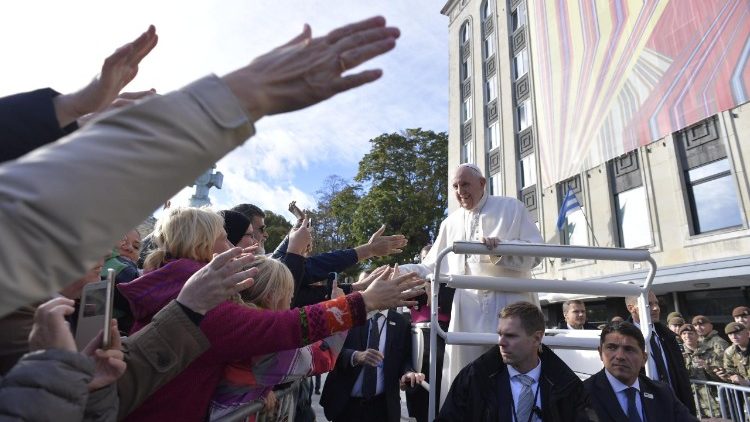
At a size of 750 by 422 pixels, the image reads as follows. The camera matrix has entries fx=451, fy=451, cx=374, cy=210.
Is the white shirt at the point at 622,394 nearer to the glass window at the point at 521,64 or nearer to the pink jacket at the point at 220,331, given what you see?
the pink jacket at the point at 220,331

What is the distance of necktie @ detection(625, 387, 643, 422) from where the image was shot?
112 inches

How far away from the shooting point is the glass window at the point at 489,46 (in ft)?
82.8

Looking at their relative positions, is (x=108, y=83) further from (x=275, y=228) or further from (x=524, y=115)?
(x=275, y=228)

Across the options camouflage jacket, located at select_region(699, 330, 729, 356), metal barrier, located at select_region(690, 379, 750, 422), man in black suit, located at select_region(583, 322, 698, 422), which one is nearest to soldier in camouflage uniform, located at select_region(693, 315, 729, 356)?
camouflage jacket, located at select_region(699, 330, 729, 356)

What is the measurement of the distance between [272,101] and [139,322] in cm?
137

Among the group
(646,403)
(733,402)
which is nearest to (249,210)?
(646,403)

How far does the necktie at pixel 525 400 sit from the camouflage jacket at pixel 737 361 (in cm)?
530

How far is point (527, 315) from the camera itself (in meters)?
2.79

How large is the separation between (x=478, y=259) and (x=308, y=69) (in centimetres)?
283

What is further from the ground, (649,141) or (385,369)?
(649,141)

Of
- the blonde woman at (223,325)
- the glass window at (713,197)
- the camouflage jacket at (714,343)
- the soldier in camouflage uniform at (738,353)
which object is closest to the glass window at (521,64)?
the glass window at (713,197)

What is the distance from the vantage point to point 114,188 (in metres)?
0.70

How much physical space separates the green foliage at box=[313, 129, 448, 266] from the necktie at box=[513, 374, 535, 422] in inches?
841

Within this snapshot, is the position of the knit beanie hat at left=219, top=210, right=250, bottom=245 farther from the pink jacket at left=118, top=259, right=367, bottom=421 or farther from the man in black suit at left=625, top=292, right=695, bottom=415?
the man in black suit at left=625, top=292, right=695, bottom=415
